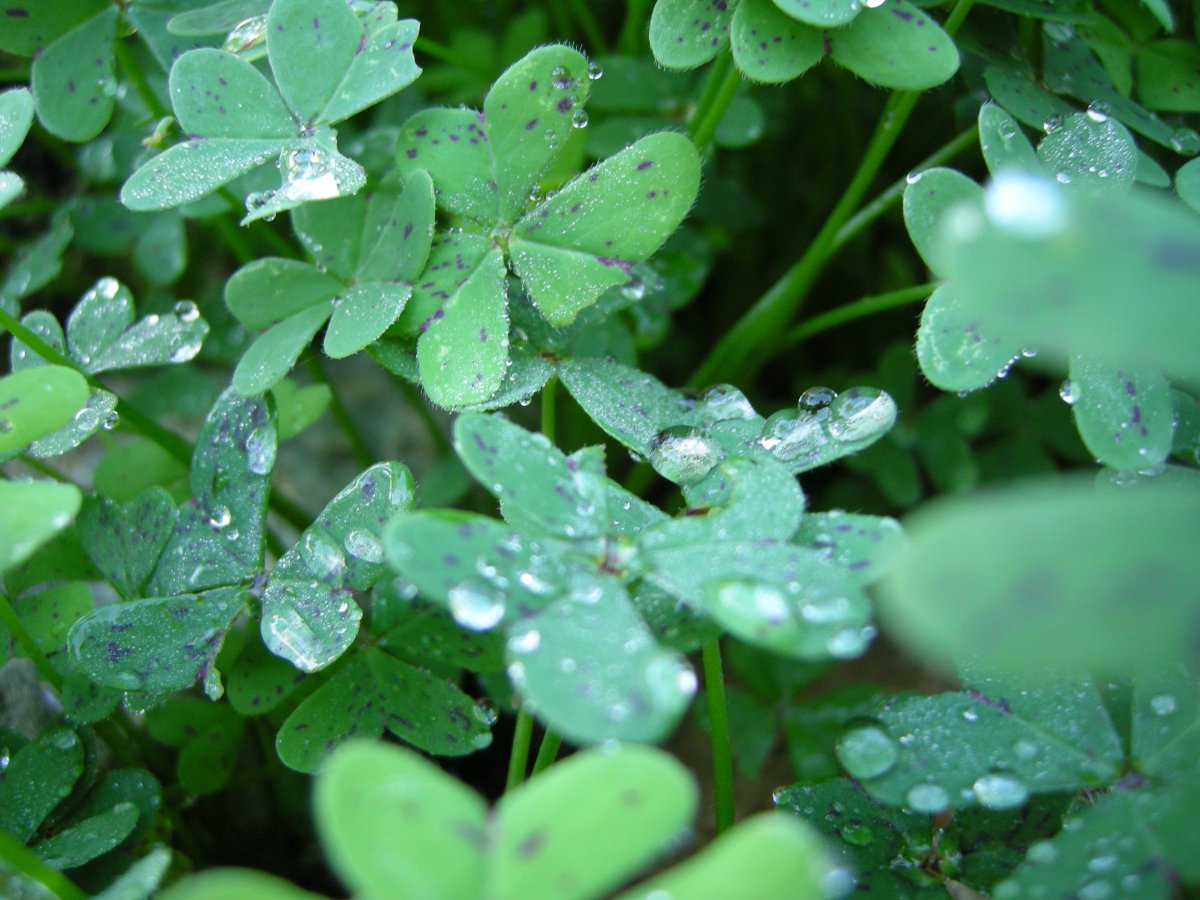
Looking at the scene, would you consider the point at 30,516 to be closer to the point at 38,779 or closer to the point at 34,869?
the point at 34,869

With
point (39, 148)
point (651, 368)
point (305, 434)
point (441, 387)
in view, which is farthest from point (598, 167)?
point (39, 148)

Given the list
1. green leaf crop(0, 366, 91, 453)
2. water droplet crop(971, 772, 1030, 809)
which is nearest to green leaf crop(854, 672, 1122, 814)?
water droplet crop(971, 772, 1030, 809)

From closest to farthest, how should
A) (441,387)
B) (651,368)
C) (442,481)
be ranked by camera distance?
(441,387) < (442,481) < (651,368)

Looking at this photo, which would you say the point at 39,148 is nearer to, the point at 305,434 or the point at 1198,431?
the point at 305,434

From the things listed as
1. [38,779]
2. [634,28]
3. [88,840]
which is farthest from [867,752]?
[634,28]

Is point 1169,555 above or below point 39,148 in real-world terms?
above
